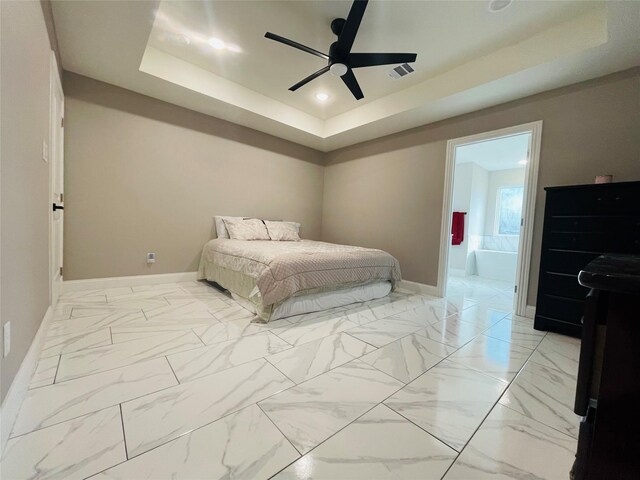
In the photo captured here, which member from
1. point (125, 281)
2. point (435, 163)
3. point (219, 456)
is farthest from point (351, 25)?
point (125, 281)

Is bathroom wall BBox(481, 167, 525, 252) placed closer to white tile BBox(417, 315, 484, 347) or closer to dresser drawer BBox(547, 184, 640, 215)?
dresser drawer BBox(547, 184, 640, 215)

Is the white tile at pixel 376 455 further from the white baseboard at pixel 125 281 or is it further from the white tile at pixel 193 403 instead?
the white baseboard at pixel 125 281

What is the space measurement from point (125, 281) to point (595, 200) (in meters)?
4.73

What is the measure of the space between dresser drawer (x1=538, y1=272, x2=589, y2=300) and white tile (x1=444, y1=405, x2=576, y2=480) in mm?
1562

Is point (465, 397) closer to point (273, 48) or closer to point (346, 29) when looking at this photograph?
point (346, 29)

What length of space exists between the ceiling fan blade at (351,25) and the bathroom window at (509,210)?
593 centimetres

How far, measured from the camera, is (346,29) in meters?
2.03

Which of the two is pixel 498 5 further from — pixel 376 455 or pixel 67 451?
pixel 67 451

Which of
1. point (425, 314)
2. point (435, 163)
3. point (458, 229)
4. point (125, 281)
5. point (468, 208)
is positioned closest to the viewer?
point (425, 314)

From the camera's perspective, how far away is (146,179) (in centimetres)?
329

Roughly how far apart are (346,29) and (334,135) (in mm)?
2230

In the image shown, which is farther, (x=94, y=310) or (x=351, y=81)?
(x=351, y=81)

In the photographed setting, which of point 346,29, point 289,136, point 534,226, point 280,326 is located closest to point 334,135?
point 289,136

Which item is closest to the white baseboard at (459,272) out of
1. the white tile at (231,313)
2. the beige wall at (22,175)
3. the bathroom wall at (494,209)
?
the bathroom wall at (494,209)
